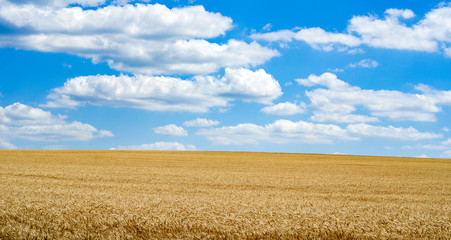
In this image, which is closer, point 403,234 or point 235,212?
point 403,234

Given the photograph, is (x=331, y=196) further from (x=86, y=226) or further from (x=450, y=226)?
(x=86, y=226)

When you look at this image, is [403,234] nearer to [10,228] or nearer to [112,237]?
[112,237]

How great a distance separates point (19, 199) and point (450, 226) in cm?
1221

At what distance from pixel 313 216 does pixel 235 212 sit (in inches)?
81.5

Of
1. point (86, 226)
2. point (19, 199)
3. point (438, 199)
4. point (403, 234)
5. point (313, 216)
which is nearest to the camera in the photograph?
point (403, 234)

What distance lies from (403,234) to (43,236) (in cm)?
843

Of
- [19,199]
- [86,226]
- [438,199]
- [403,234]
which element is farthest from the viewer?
[438,199]

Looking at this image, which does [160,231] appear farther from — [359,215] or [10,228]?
[359,215]

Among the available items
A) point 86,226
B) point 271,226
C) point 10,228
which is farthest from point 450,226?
point 10,228

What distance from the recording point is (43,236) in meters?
9.30

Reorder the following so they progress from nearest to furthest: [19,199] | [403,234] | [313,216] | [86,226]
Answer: [403,234]
[86,226]
[313,216]
[19,199]

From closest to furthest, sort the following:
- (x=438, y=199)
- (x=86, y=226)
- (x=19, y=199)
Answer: (x=86, y=226)
(x=19, y=199)
(x=438, y=199)

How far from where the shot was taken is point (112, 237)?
9.05 m

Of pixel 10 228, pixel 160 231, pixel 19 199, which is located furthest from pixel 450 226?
pixel 19 199
